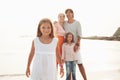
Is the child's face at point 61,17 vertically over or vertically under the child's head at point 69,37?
over

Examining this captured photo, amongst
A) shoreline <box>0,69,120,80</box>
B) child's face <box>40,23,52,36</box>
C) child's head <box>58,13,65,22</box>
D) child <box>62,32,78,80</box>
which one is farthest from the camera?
shoreline <box>0,69,120,80</box>

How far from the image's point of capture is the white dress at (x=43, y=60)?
4945 millimetres

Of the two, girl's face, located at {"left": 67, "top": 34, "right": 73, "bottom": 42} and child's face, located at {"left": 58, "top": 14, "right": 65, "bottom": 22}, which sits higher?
child's face, located at {"left": 58, "top": 14, "right": 65, "bottom": 22}

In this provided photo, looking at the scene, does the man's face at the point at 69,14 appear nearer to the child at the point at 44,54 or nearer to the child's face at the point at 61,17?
the child's face at the point at 61,17

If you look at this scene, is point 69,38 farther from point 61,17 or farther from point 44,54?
point 44,54

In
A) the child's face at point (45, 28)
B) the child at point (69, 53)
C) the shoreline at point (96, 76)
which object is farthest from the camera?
the shoreline at point (96, 76)

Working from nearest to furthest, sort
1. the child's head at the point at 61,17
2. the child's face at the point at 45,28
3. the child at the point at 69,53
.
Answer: the child's face at the point at 45,28
the child's head at the point at 61,17
the child at the point at 69,53

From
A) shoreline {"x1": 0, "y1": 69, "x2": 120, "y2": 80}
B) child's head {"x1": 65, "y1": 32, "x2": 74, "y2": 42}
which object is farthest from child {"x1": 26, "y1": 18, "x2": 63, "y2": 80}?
shoreline {"x1": 0, "y1": 69, "x2": 120, "y2": 80}

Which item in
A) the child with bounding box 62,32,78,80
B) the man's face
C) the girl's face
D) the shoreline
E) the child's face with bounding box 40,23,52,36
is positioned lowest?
the shoreline

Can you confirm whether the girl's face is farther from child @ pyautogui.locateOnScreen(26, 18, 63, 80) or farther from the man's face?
child @ pyautogui.locateOnScreen(26, 18, 63, 80)

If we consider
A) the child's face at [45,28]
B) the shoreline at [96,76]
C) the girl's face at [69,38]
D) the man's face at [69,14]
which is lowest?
the shoreline at [96,76]

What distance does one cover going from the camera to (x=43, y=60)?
4.96 m

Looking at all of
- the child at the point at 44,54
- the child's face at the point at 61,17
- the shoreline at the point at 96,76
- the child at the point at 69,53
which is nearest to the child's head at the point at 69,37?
the child at the point at 69,53

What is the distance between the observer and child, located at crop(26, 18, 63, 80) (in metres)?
4.94
